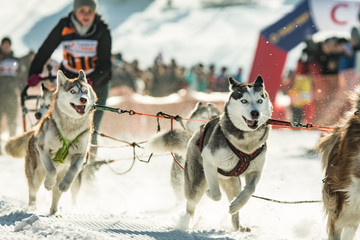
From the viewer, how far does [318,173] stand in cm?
695

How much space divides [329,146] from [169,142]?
1472mm

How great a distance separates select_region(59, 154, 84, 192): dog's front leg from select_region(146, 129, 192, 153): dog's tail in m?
0.71

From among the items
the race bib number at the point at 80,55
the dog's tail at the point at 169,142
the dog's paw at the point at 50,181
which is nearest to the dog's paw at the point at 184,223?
the dog's tail at the point at 169,142

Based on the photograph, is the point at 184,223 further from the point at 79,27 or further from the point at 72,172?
the point at 79,27

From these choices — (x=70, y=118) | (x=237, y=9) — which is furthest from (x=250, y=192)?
(x=237, y=9)

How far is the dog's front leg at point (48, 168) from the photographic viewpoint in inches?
164

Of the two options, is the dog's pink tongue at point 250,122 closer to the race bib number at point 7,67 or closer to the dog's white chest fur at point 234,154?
the dog's white chest fur at point 234,154

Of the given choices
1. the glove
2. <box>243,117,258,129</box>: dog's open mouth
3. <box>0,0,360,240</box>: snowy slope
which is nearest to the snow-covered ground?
<box>0,0,360,240</box>: snowy slope

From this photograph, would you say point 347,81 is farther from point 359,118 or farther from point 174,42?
point 174,42

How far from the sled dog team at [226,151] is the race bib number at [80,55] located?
108 centimetres

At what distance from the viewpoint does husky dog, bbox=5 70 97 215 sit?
420 centimetres

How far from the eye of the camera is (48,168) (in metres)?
4.18

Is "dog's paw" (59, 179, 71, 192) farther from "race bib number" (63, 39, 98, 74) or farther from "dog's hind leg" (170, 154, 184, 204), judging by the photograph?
"race bib number" (63, 39, 98, 74)

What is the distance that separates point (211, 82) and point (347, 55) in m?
6.39
